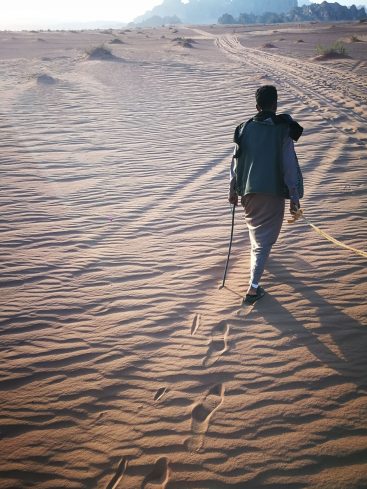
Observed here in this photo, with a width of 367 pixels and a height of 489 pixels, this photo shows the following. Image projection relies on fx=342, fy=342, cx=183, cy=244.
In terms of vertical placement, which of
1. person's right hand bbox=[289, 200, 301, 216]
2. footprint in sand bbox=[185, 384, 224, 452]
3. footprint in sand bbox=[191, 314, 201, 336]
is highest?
person's right hand bbox=[289, 200, 301, 216]

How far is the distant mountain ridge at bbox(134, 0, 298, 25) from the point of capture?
163 meters

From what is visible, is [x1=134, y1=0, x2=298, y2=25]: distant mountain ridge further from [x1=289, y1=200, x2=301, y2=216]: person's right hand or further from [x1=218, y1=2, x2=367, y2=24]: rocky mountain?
[x1=289, y1=200, x2=301, y2=216]: person's right hand

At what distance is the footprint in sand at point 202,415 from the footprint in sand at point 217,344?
10.0 inches

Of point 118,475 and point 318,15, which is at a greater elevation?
point 318,15

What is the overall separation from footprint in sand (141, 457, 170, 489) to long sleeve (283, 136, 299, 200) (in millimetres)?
2225

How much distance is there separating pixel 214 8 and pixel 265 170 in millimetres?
202907

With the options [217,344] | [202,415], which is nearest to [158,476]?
[202,415]

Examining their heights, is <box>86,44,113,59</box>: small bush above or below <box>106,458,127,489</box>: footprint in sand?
above

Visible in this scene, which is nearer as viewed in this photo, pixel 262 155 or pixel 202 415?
pixel 202 415

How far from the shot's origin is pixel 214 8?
16875cm

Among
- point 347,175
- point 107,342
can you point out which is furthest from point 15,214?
point 347,175

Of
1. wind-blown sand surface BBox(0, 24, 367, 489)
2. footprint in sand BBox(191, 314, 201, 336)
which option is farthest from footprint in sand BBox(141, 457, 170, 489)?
footprint in sand BBox(191, 314, 201, 336)

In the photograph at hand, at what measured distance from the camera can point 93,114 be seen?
9.73 meters

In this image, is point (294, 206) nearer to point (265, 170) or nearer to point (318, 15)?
point (265, 170)
